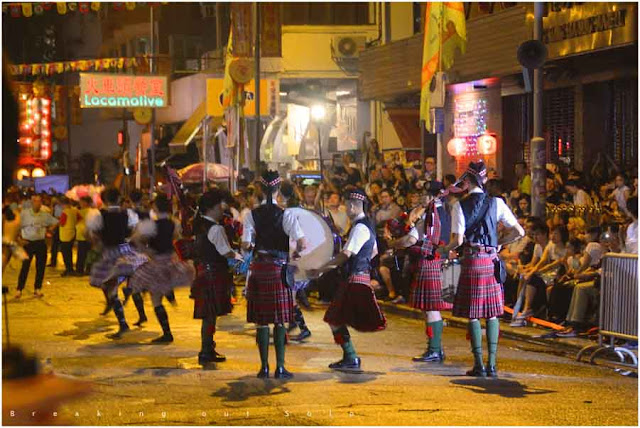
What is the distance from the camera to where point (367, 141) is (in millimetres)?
34875

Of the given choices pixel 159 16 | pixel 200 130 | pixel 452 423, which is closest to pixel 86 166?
Result: pixel 159 16

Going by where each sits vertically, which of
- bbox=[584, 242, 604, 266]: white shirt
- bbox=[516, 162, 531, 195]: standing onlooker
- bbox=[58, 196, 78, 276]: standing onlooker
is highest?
bbox=[516, 162, 531, 195]: standing onlooker

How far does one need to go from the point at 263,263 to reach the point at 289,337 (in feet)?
10.0

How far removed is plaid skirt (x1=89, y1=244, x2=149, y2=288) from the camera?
1452 cm

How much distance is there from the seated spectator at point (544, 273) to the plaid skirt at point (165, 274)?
172 inches

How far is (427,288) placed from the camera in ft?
38.5

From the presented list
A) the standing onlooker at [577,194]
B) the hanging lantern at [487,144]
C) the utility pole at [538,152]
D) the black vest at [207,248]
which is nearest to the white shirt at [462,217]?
the black vest at [207,248]


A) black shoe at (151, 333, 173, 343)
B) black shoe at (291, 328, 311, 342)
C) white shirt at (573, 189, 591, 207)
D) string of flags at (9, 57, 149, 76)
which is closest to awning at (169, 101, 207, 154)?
string of flags at (9, 57, 149, 76)

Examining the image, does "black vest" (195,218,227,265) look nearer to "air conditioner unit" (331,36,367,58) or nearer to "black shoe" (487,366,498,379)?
"black shoe" (487,366,498,379)

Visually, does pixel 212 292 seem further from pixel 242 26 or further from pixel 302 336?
pixel 242 26

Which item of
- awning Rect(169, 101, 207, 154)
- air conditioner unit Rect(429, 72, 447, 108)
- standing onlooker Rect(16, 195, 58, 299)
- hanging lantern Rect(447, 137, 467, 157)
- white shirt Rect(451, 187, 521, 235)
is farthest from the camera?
awning Rect(169, 101, 207, 154)

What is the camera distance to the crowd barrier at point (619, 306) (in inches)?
440

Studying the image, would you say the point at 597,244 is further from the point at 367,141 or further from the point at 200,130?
the point at 200,130

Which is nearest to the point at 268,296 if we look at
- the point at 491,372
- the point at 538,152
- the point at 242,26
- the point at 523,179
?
the point at 491,372
